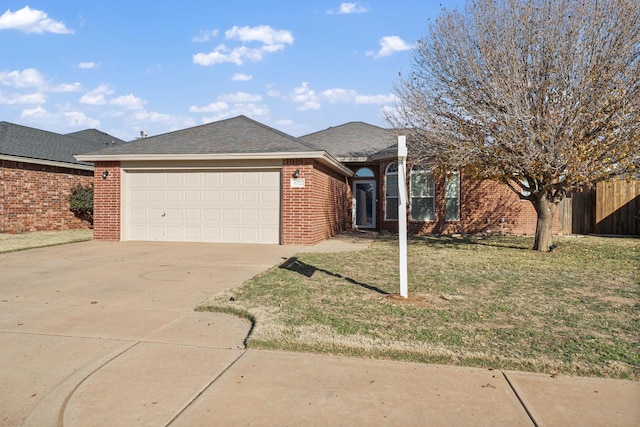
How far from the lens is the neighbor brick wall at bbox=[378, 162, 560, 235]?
1549 cm

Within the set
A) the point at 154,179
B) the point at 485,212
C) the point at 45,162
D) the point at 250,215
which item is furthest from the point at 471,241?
the point at 45,162

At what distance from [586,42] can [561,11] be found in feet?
2.84

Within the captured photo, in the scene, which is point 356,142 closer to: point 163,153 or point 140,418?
point 163,153

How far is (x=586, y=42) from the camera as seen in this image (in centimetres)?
888

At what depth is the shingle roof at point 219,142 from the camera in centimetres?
1182

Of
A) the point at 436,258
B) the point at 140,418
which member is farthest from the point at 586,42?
the point at 140,418

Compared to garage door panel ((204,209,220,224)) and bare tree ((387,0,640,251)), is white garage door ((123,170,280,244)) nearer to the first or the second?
garage door panel ((204,209,220,224))

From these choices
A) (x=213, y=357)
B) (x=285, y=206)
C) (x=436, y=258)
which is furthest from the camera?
(x=285, y=206)

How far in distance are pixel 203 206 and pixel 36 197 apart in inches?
293

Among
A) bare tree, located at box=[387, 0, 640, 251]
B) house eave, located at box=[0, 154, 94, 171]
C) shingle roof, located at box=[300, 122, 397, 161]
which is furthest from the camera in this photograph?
shingle roof, located at box=[300, 122, 397, 161]

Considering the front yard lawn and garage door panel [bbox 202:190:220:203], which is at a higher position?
garage door panel [bbox 202:190:220:203]

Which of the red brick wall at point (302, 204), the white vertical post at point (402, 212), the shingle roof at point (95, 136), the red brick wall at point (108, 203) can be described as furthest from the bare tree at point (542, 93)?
the shingle roof at point (95, 136)

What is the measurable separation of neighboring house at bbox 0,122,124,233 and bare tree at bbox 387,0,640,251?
13.5 metres

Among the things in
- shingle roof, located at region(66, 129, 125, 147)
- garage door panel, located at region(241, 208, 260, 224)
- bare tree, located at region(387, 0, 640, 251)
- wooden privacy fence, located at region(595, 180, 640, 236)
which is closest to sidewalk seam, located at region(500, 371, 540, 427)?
bare tree, located at region(387, 0, 640, 251)
